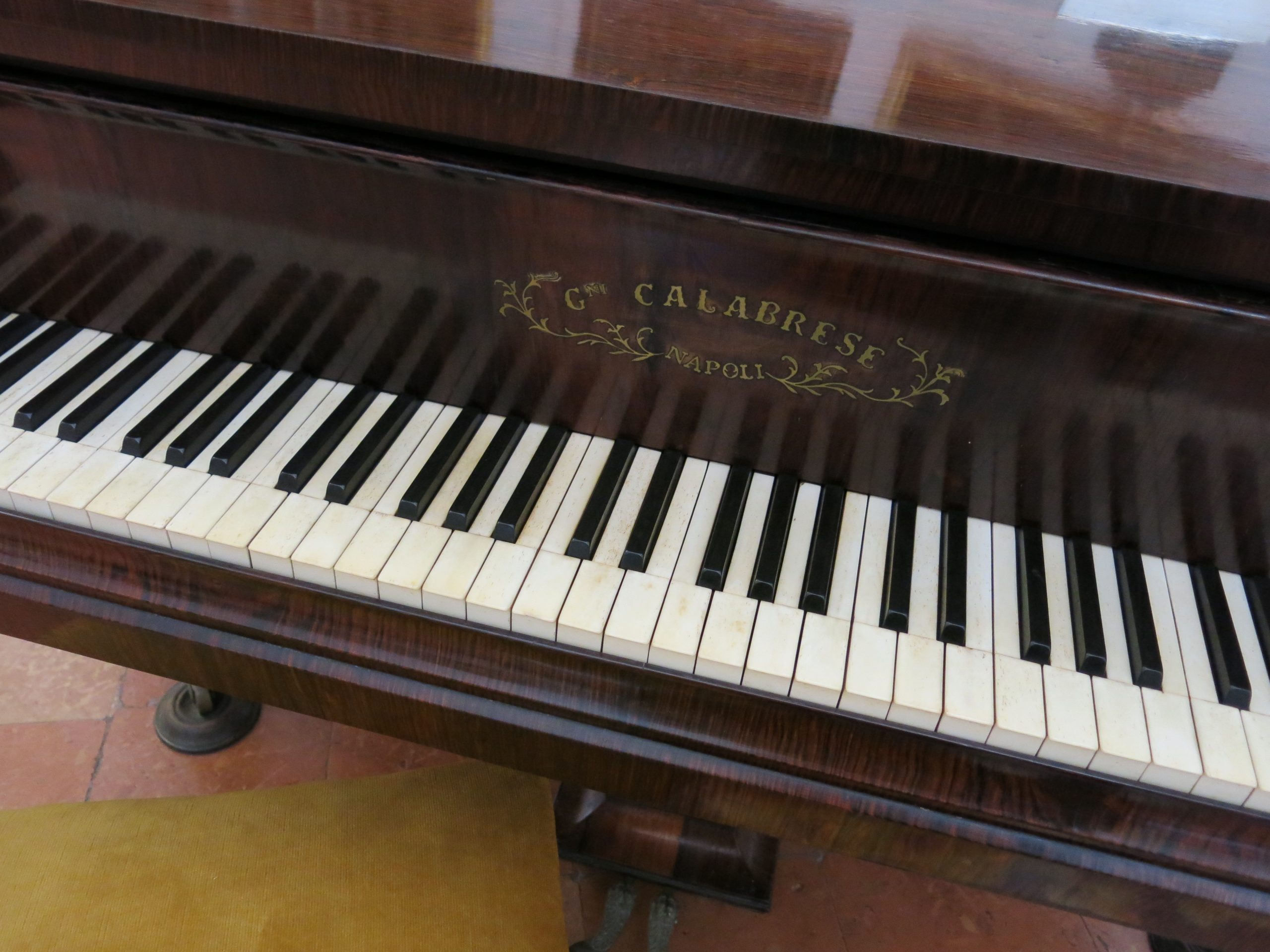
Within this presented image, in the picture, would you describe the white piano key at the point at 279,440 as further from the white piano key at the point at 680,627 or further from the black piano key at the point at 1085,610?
the black piano key at the point at 1085,610

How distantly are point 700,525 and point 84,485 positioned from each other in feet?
2.32

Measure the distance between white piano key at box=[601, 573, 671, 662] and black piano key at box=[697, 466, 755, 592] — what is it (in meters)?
0.05

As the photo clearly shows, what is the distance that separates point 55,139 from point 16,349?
11.9 inches

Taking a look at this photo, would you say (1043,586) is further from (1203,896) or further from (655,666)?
(655,666)

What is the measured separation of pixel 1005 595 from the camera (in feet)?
3.28

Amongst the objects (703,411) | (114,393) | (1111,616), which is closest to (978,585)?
(1111,616)

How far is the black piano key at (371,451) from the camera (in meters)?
1.03

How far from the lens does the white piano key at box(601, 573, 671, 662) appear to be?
3.03 feet

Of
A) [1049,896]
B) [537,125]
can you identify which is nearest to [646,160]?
[537,125]

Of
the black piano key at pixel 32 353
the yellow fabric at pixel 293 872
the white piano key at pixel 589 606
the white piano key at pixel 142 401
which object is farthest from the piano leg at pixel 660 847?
the black piano key at pixel 32 353

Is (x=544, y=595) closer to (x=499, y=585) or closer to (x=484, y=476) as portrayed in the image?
(x=499, y=585)

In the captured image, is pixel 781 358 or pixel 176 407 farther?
pixel 176 407

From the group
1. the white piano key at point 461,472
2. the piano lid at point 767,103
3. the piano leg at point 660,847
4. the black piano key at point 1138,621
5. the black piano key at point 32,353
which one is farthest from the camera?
the piano leg at point 660,847

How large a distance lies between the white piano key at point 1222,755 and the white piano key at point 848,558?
0.35 meters
